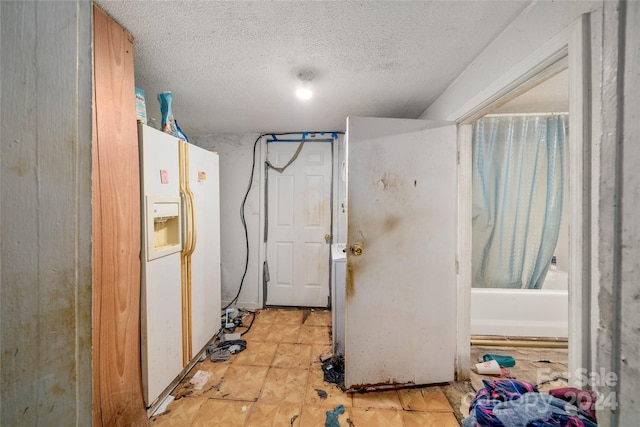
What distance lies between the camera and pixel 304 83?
181 cm

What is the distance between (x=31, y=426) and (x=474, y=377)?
2456 mm

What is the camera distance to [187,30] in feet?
4.18

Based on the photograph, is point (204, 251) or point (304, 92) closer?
point (304, 92)

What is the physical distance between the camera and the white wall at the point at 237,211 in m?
3.20

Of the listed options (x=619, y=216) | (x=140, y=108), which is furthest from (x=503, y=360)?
(x=140, y=108)

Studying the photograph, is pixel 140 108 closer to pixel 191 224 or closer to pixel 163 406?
pixel 191 224

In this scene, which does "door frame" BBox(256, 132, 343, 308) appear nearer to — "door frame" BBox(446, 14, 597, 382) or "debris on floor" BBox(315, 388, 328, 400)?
"debris on floor" BBox(315, 388, 328, 400)

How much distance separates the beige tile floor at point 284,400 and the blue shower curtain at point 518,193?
4.91ft

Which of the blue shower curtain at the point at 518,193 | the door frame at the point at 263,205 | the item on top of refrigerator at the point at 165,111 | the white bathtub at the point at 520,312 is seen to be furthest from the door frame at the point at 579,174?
the door frame at the point at 263,205

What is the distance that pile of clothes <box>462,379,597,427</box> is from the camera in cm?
76

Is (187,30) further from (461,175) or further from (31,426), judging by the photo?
(461,175)

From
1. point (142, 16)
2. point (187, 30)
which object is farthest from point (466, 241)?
point (142, 16)

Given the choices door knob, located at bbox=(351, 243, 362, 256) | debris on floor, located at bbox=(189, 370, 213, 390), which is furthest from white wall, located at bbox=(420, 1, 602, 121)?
debris on floor, located at bbox=(189, 370, 213, 390)

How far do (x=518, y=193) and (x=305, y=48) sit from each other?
2.42 metres
